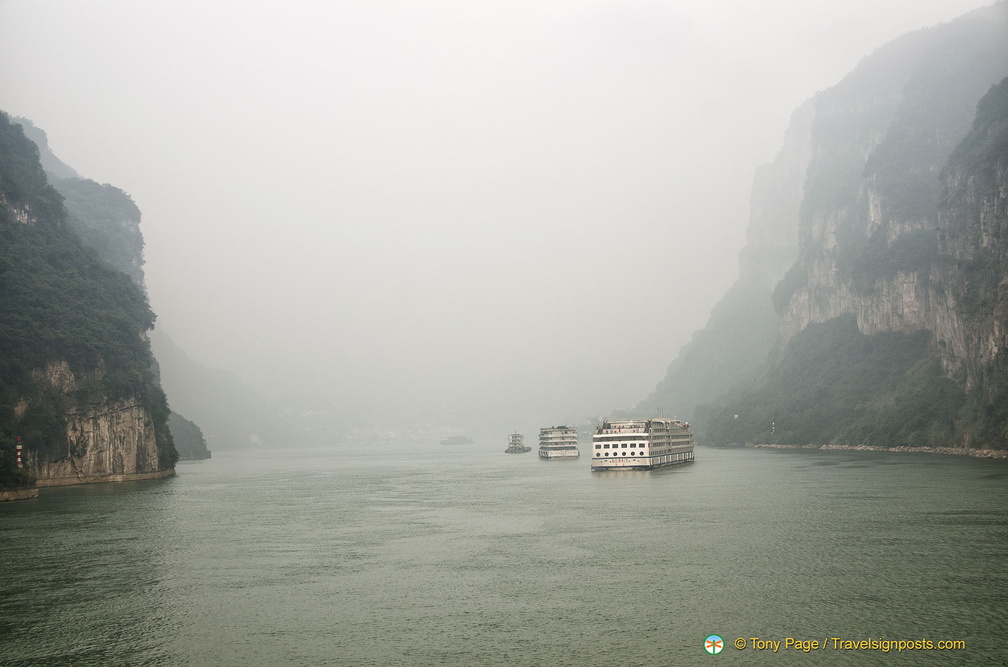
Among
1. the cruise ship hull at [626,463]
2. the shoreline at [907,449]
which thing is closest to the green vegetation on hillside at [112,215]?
the cruise ship hull at [626,463]

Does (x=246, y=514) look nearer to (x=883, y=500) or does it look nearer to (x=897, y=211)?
(x=883, y=500)

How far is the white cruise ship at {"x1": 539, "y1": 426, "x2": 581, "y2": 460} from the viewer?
6033 inches

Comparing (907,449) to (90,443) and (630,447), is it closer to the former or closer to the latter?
(630,447)

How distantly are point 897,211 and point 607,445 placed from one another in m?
131

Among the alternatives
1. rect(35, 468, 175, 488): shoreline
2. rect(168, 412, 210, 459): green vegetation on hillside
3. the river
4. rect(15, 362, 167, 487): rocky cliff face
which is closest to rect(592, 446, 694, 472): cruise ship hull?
the river

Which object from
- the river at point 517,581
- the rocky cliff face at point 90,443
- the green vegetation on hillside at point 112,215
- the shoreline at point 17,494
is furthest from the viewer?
the green vegetation on hillside at point 112,215

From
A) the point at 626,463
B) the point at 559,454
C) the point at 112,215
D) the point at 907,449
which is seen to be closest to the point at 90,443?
the point at 626,463

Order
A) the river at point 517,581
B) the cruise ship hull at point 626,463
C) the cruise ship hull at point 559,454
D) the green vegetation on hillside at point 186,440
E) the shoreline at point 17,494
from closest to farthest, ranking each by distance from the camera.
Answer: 1. the river at point 517,581
2. the shoreline at point 17,494
3. the cruise ship hull at point 626,463
4. the cruise ship hull at point 559,454
5. the green vegetation on hillside at point 186,440

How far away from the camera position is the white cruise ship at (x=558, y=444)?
153250mm

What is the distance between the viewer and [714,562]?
3675 cm

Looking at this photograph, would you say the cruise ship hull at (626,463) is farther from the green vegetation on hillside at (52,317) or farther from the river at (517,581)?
the green vegetation on hillside at (52,317)

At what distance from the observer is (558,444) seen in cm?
15500

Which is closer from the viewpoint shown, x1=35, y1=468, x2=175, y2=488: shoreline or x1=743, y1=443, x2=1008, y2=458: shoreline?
x1=35, y1=468, x2=175, y2=488: shoreline

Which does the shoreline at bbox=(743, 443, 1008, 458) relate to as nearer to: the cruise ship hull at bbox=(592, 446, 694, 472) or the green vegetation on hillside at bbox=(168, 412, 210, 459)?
the cruise ship hull at bbox=(592, 446, 694, 472)
